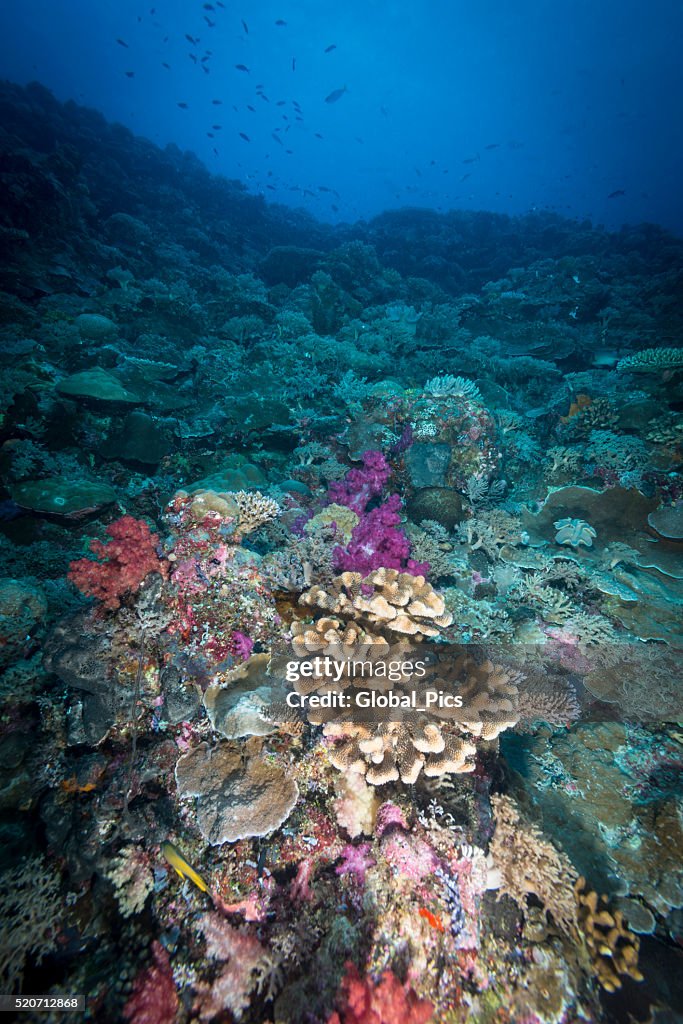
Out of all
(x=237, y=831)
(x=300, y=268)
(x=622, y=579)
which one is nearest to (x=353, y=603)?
(x=237, y=831)

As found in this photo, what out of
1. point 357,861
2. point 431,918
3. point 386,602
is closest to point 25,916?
point 357,861

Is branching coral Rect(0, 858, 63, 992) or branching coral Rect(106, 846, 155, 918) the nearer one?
branching coral Rect(0, 858, 63, 992)

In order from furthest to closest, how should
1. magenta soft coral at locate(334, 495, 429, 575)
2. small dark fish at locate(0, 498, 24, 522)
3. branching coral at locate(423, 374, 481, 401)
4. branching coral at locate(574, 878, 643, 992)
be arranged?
1. branching coral at locate(423, 374, 481, 401)
2. small dark fish at locate(0, 498, 24, 522)
3. magenta soft coral at locate(334, 495, 429, 575)
4. branching coral at locate(574, 878, 643, 992)

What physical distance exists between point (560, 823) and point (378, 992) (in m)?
2.08

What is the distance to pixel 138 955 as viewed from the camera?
112 inches

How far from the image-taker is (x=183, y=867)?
307 cm

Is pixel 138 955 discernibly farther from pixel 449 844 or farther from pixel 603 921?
pixel 603 921

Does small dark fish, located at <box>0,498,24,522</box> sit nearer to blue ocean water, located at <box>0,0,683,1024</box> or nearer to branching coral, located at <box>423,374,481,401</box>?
blue ocean water, located at <box>0,0,683,1024</box>

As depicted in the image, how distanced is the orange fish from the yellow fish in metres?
1.70

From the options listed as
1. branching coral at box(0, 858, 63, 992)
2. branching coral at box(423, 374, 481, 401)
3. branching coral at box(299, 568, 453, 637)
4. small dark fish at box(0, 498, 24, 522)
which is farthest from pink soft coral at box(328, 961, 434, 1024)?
branching coral at box(423, 374, 481, 401)

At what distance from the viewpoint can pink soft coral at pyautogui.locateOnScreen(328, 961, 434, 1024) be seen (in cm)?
251

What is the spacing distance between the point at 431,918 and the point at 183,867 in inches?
77.3

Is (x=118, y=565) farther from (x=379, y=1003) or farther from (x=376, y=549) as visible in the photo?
(x=379, y=1003)

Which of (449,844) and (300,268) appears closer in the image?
(449,844)
